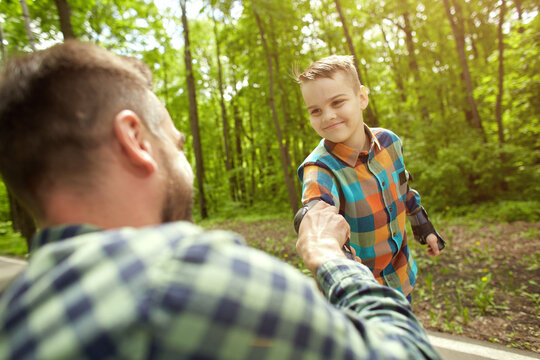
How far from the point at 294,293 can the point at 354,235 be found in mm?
1324

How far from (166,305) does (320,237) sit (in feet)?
2.13

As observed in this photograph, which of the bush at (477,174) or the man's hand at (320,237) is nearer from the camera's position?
the man's hand at (320,237)

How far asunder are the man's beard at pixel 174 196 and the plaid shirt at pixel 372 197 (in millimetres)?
843

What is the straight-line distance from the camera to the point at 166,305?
0.53 m

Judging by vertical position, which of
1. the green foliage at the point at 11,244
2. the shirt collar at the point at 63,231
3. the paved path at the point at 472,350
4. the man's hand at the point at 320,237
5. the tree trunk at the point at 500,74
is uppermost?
the tree trunk at the point at 500,74

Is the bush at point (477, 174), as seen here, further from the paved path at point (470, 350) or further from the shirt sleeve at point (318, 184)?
the shirt sleeve at point (318, 184)

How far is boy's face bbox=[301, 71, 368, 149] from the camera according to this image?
6.19ft

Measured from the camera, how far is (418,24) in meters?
13.5

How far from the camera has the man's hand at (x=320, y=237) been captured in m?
1.01

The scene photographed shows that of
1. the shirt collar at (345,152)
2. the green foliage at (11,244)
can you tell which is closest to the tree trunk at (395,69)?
the shirt collar at (345,152)

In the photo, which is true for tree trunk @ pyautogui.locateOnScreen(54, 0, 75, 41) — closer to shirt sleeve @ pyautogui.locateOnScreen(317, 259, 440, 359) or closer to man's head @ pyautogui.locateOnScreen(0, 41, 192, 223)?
man's head @ pyautogui.locateOnScreen(0, 41, 192, 223)

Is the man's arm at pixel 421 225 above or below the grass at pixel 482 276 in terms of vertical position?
above

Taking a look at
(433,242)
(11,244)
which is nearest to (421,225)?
(433,242)

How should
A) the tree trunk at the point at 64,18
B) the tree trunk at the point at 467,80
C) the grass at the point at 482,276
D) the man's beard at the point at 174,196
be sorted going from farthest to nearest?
the tree trunk at the point at 467,80 → the tree trunk at the point at 64,18 → the grass at the point at 482,276 → the man's beard at the point at 174,196
